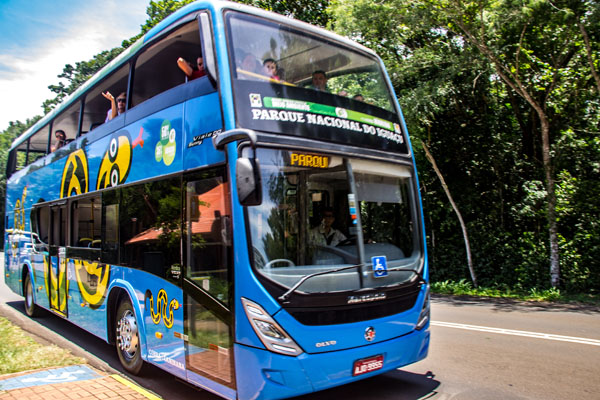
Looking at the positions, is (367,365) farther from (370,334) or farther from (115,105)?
(115,105)

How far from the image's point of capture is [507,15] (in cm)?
1151

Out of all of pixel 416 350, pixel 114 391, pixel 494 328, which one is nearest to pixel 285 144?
pixel 416 350

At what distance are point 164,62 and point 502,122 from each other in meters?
12.9

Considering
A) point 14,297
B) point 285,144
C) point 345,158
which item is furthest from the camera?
point 14,297

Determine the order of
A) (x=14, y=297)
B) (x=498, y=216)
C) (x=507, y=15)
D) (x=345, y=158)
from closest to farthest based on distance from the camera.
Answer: (x=345, y=158)
(x=507, y=15)
(x=14, y=297)
(x=498, y=216)

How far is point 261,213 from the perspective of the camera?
4.28 metres

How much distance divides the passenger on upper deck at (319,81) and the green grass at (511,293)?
9.71 metres

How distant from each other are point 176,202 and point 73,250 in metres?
3.96

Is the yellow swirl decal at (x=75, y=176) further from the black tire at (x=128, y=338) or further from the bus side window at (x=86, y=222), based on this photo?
the black tire at (x=128, y=338)

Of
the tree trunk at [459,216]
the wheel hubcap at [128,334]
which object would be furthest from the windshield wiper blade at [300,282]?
the tree trunk at [459,216]

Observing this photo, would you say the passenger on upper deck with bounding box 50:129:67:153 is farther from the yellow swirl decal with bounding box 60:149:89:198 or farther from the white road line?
the white road line

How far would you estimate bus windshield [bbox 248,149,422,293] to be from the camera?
4297mm

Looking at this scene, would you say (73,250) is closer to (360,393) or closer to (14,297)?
(360,393)

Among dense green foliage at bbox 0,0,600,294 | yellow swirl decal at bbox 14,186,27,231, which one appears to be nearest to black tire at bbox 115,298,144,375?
yellow swirl decal at bbox 14,186,27,231
